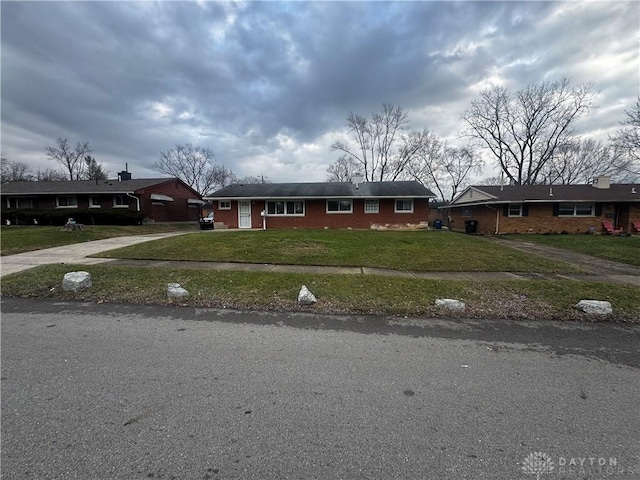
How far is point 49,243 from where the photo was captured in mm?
12406

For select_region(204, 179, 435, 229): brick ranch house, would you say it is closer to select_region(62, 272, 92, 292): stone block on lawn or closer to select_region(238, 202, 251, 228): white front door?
select_region(238, 202, 251, 228): white front door

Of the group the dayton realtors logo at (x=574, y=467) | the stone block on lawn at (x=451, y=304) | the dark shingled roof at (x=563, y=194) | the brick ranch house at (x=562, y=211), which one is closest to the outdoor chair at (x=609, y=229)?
the brick ranch house at (x=562, y=211)

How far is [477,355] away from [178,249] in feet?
31.4

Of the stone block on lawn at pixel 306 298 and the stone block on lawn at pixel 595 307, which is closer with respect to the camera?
the stone block on lawn at pixel 595 307

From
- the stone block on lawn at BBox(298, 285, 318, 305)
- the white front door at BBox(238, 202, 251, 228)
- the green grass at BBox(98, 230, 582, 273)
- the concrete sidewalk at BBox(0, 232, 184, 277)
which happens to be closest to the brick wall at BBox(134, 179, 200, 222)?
the white front door at BBox(238, 202, 251, 228)

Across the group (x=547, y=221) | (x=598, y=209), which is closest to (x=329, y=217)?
(x=547, y=221)

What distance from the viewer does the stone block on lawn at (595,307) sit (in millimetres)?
4504

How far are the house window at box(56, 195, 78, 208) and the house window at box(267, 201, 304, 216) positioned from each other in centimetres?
1704

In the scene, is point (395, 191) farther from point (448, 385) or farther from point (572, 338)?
point (448, 385)

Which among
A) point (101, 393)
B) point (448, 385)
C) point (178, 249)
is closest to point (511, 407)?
point (448, 385)

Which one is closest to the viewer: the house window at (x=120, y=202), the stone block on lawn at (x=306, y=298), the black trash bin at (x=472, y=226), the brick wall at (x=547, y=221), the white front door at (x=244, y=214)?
the stone block on lawn at (x=306, y=298)

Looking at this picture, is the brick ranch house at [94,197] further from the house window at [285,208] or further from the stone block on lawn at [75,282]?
the stone block on lawn at [75,282]

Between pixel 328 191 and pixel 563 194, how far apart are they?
16.5 metres

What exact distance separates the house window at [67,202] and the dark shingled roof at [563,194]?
32461 mm
